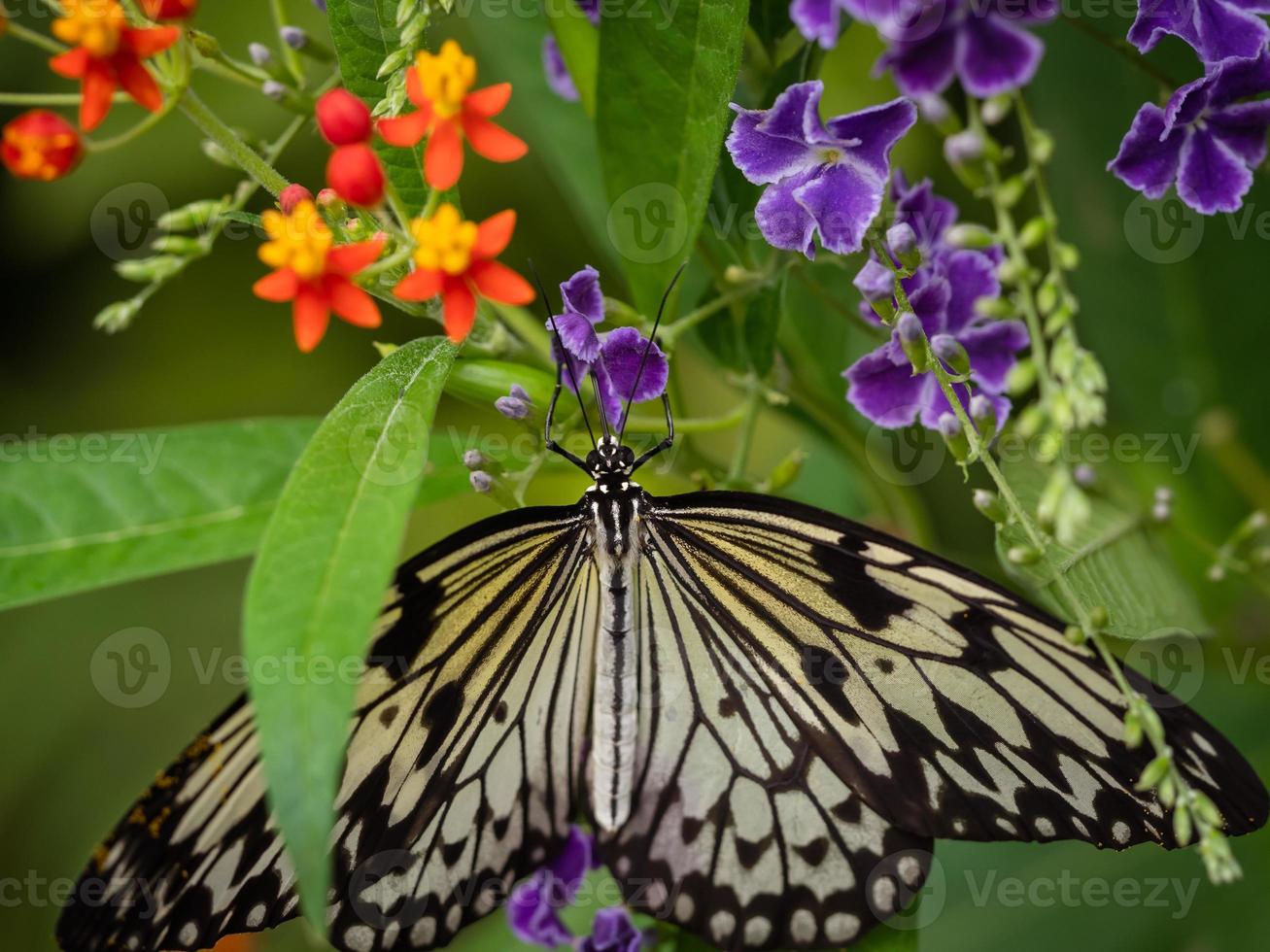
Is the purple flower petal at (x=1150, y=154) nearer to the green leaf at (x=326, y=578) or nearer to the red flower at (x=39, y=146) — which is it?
the green leaf at (x=326, y=578)

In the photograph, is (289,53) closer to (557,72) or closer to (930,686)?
(557,72)

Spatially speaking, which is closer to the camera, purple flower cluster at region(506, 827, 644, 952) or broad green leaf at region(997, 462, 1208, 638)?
broad green leaf at region(997, 462, 1208, 638)

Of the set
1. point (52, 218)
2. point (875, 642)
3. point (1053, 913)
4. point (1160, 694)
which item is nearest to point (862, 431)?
point (875, 642)

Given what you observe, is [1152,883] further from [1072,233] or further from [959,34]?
[959,34]

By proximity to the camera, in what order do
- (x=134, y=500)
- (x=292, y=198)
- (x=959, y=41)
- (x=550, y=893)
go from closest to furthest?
(x=959, y=41) → (x=292, y=198) → (x=550, y=893) → (x=134, y=500)

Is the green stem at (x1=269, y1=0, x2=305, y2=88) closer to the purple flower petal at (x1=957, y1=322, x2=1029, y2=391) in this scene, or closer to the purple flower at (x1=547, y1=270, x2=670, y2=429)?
the purple flower at (x1=547, y1=270, x2=670, y2=429)

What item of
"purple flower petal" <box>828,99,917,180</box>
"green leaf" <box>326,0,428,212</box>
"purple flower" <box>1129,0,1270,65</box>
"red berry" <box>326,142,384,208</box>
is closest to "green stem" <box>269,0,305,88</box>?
"green leaf" <box>326,0,428,212</box>

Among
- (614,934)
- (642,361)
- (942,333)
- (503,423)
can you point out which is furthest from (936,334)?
(503,423)
